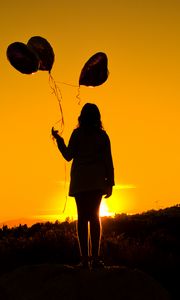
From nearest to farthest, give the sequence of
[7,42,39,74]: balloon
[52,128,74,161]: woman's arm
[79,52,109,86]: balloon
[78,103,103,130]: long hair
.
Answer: [78,103,103,130]: long hair → [52,128,74,161]: woman's arm → [79,52,109,86]: balloon → [7,42,39,74]: balloon

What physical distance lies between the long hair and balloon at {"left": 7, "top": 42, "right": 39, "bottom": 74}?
1.63 meters

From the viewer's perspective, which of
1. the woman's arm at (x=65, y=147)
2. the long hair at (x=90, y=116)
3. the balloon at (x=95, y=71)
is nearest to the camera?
the long hair at (x=90, y=116)

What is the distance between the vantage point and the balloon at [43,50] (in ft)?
32.3

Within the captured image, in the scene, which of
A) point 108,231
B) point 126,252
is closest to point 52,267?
point 126,252

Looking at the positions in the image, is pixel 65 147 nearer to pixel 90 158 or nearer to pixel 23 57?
pixel 90 158

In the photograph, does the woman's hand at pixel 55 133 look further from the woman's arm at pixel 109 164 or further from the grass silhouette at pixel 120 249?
the grass silhouette at pixel 120 249

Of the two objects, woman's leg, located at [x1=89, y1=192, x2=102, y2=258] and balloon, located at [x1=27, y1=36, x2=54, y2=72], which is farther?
balloon, located at [x1=27, y1=36, x2=54, y2=72]

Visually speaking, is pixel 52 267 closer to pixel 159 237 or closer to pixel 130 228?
pixel 159 237

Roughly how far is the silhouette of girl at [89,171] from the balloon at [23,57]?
5.34 ft

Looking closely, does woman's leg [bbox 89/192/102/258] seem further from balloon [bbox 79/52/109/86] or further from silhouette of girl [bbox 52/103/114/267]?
balloon [bbox 79/52/109/86]

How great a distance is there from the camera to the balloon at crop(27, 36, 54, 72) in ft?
32.3

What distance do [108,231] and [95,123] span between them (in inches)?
244

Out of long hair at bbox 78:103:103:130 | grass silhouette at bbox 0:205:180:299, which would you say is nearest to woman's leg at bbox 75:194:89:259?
long hair at bbox 78:103:103:130

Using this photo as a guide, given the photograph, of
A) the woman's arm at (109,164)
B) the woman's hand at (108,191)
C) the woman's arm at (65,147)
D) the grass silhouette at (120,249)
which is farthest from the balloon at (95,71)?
the grass silhouette at (120,249)
